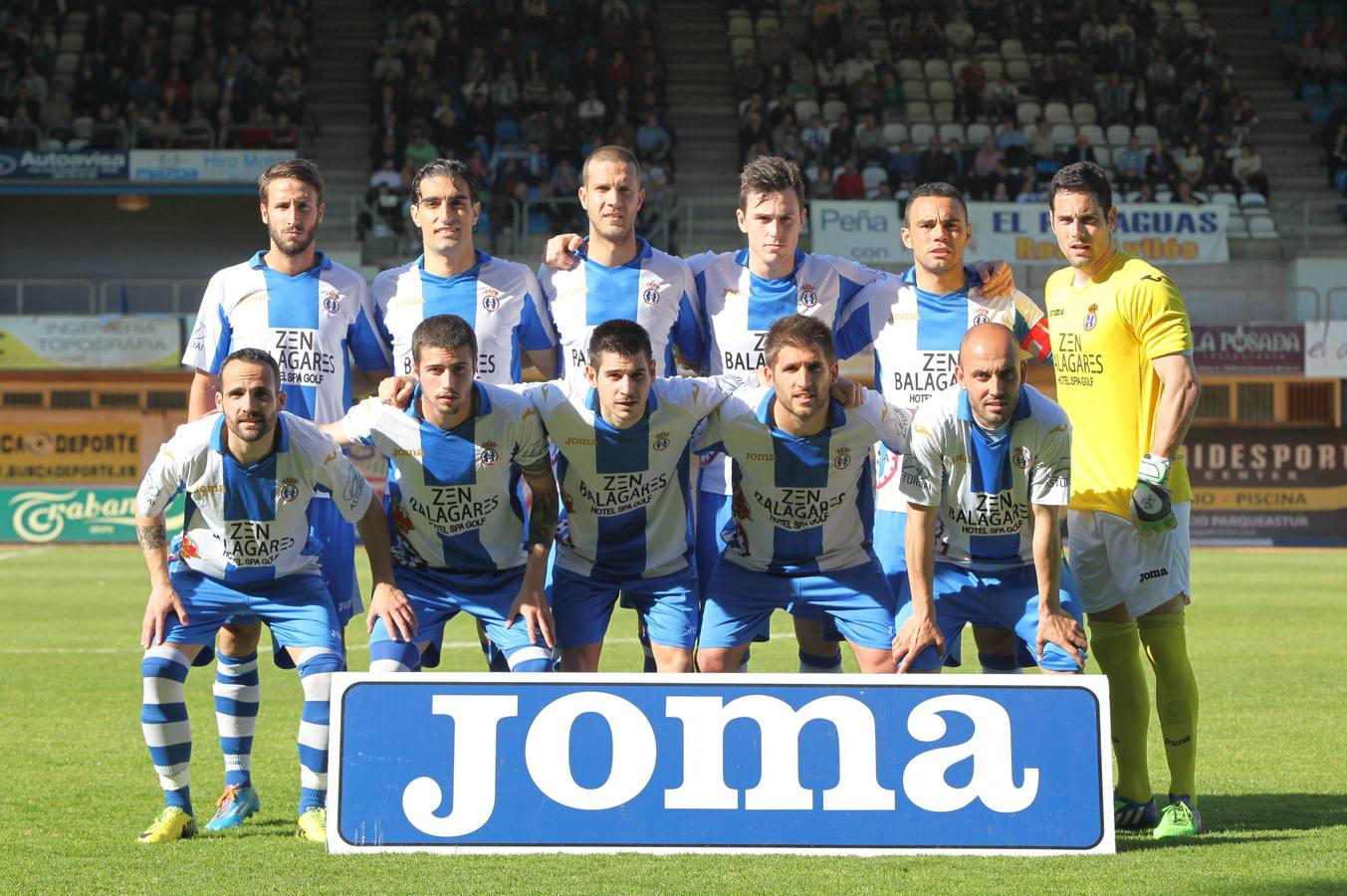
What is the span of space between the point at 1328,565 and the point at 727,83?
13973 mm

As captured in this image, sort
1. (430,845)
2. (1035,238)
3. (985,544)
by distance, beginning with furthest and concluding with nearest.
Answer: (1035,238), (985,544), (430,845)

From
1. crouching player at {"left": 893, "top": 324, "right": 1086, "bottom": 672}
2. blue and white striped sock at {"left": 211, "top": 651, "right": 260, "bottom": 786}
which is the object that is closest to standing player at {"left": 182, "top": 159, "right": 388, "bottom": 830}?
blue and white striped sock at {"left": 211, "top": 651, "right": 260, "bottom": 786}

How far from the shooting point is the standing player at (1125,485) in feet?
16.7

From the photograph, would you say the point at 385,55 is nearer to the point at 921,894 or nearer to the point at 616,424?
the point at 616,424

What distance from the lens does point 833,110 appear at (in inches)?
1006

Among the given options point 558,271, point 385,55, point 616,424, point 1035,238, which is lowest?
point 616,424

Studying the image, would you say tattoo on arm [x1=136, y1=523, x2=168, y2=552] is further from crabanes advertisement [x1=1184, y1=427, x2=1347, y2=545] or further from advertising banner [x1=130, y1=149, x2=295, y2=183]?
advertising banner [x1=130, y1=149, x2=295, y2=183]

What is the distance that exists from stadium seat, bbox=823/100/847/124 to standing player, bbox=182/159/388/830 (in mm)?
20495

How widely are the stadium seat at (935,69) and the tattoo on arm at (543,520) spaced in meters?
22.8

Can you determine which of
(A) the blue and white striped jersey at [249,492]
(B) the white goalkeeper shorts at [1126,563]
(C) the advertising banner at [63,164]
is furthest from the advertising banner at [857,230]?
(A) the blue and white striped jersey at [249,492]

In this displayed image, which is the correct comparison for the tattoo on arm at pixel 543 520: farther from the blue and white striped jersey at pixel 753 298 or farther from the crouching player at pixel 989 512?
the crouching player at pixel 989 512

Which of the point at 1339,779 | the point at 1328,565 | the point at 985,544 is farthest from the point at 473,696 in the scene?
the point at 1328,565

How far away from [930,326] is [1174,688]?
1518 mm

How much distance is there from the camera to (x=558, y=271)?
585 centimetres
